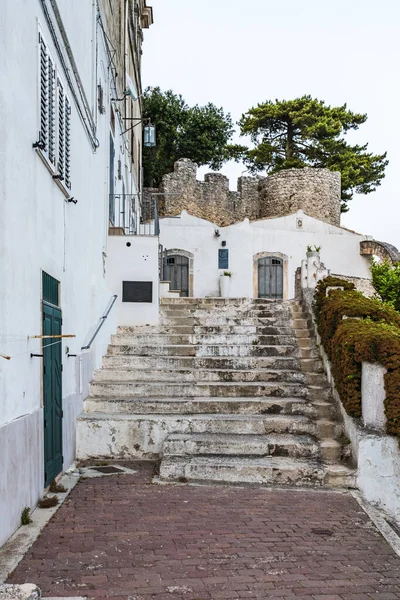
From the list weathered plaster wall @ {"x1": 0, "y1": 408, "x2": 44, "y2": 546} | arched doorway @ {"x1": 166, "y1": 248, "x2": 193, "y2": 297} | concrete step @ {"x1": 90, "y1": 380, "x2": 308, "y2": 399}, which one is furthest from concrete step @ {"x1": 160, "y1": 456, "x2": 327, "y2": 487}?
arched doorway @ {"x1": 166, "y1": 248, "x2": 193, "y2": 297}

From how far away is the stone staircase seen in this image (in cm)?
686

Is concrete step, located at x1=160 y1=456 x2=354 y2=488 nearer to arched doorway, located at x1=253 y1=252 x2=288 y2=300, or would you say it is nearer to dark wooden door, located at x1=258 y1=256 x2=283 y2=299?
arched doorway, located at x1=253 y1=252 x2=288 y2=300

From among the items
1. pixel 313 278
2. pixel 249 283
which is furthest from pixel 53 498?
pixel 249 283

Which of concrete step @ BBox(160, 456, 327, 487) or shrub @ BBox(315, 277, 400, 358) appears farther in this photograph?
shrub @ BBox(315, 277, 400, 358)

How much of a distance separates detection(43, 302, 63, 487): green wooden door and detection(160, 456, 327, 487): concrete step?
125cm

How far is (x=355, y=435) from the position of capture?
6762mm

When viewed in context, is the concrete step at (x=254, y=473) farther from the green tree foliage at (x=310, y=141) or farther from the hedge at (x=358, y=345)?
the green tree foliage at (x=310, y=141)

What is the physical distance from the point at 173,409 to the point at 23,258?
3.74 meters

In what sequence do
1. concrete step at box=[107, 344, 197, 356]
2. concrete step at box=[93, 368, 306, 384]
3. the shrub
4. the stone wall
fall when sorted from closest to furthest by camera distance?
1. the shrub
2. concrete step at box=[93, 368, 306, 384]
3. concrete step at box=[107, 344, 197, 356]
4. the stone wall

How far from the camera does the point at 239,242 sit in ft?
75.6

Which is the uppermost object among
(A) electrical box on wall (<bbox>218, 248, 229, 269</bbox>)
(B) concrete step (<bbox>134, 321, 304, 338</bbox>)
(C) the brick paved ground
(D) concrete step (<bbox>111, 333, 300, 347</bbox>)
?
(A) electrical box on wall (<bbox>218, 248, 229, 269</bbox>)

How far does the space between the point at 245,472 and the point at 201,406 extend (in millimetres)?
1679

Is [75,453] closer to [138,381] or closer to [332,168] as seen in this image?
[138,381]

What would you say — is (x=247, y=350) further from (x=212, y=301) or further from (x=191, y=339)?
(x=212, y=301)
